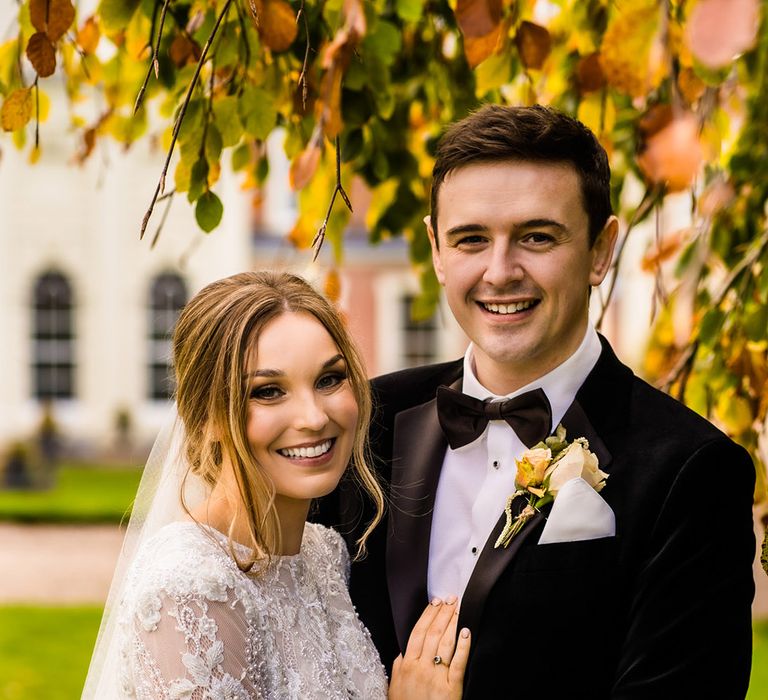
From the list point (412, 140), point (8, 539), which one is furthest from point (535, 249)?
point (8, 539)

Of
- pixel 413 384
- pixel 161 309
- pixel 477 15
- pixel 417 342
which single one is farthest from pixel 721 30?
pixel 161 309

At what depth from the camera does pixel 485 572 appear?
7.38 feet

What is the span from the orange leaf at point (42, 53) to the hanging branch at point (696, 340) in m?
1.71

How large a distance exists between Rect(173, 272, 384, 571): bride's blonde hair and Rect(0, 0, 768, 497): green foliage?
23 centimetres

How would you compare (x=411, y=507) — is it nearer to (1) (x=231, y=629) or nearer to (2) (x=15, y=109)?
(1) (x=231, y=629)

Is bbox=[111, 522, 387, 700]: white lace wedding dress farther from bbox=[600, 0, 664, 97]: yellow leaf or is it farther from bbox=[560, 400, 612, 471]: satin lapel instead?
bbox=[600, 0, 664, 97]: yellow leaf

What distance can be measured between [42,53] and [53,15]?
8cm

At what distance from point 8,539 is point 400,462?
9993mm

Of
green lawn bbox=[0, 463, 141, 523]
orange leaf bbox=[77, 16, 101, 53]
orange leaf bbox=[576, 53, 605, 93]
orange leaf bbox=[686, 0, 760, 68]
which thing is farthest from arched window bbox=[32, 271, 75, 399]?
orange leaf bbox=[686, 0, 760, 68]

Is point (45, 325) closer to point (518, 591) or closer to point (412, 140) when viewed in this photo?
point (412, 140)

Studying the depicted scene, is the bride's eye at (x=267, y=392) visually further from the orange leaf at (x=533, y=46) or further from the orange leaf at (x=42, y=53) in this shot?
the orange leaf at (x=533, y=46)

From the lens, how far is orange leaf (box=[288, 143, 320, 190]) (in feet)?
7.95

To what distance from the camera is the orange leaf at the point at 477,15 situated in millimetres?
2061

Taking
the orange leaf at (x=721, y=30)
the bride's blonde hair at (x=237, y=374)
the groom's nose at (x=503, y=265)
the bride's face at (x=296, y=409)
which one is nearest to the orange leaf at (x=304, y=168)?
the bride's blonde hair at (x=237, y=374)
